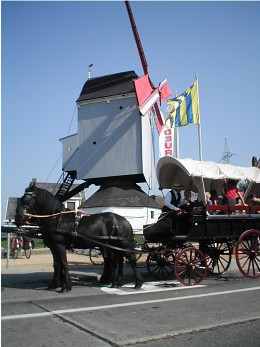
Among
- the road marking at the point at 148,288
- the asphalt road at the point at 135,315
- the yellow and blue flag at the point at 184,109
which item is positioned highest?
the yellow and blue flag at the point at 184,109

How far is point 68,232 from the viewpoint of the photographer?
31.1ft

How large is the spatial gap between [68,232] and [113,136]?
28939 millimetres

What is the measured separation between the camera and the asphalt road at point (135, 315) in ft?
17.9

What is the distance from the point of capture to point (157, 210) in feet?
131

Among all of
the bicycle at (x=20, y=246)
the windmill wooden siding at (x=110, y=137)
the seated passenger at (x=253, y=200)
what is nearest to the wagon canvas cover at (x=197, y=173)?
the seated passenger at (x=253, y=200)

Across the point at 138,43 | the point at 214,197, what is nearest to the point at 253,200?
the point at 214,197

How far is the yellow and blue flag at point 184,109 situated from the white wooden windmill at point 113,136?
46.4 feet

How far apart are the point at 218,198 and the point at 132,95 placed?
26688mm

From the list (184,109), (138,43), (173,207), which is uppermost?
(138,43)

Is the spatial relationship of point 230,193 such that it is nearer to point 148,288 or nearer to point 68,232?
point 148,288

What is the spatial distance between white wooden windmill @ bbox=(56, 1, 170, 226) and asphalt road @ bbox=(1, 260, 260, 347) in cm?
2720

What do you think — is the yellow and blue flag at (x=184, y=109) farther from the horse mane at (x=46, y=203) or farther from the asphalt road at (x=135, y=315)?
the horse mane at (x=46, y=203)

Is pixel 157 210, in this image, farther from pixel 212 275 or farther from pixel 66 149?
pixel 212 275

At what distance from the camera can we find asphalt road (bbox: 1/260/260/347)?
546cm
